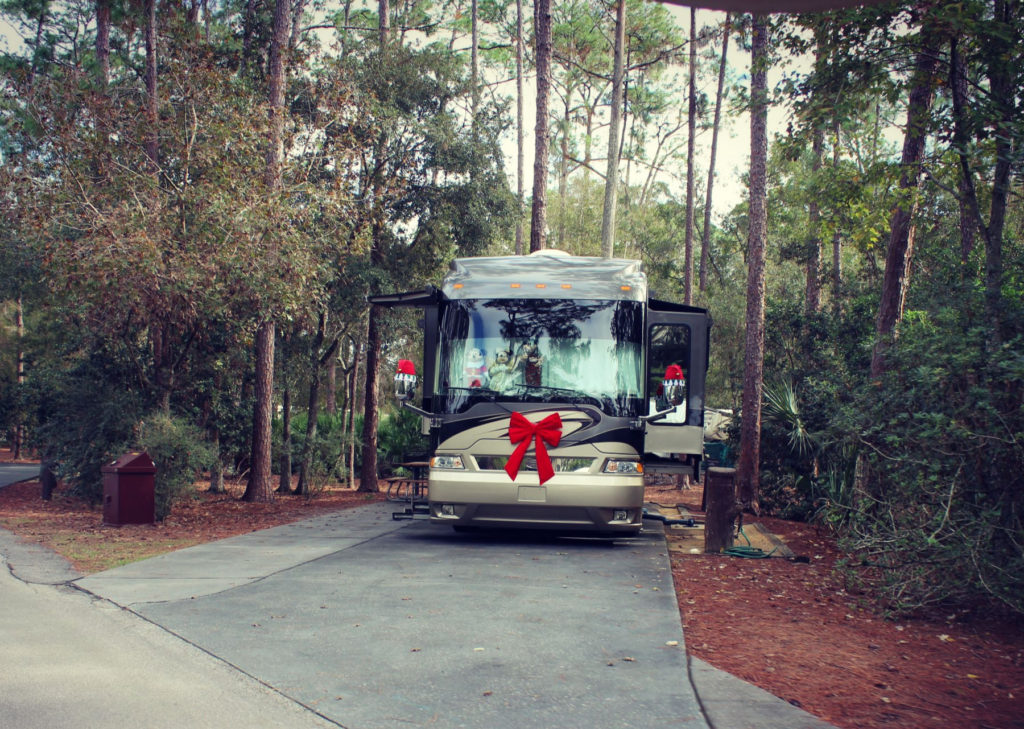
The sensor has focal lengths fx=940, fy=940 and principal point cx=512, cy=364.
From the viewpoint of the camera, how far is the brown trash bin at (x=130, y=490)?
42.5 ft

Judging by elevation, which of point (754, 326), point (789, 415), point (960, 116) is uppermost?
point (960, 116)

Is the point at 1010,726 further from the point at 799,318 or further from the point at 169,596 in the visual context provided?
the point at 799,318

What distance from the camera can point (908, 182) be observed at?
39.3 ft

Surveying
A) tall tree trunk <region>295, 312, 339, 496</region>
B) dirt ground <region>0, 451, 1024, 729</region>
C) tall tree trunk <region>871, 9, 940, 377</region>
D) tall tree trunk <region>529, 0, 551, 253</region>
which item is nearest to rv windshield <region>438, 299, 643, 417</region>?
dirt ground <region>0, 451, 1024, 729</region>

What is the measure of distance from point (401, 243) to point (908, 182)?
469 inches

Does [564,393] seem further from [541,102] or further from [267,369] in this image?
[541,102]

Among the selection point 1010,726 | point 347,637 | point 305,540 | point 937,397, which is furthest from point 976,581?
point 305,540

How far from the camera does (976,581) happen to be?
6.70m

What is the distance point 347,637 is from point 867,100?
28.9ft

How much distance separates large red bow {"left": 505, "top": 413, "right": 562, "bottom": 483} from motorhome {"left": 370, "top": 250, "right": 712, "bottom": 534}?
0.04ft

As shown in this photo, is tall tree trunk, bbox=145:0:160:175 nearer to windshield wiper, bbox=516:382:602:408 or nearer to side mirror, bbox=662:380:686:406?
windshield wiper, bbox=516:382:602:408

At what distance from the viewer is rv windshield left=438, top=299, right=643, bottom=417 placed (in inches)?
412

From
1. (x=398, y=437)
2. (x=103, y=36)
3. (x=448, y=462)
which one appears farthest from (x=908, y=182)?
(x=398, y=437)

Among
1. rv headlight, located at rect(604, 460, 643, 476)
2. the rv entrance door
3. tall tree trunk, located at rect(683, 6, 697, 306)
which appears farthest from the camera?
tall tree trunk, located at rect(683, 6, 697, 306)
